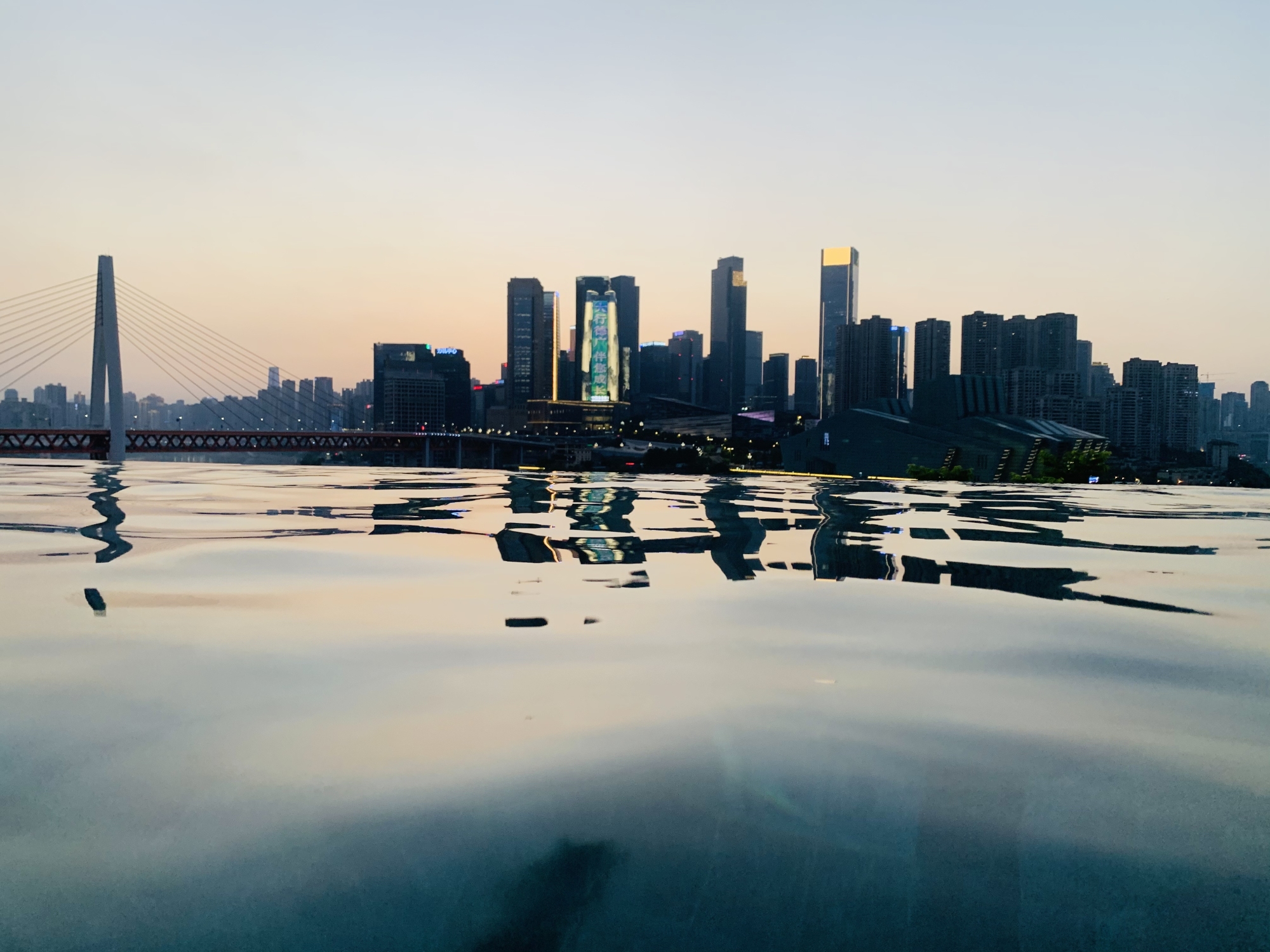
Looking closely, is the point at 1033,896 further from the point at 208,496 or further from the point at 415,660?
the point at 208,496

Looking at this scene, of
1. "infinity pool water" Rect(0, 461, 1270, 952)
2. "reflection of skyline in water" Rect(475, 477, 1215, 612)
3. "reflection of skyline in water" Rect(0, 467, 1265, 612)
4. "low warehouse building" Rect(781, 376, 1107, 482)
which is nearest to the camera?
"infinity pool water" Rect(0, 461, 1270, 952)

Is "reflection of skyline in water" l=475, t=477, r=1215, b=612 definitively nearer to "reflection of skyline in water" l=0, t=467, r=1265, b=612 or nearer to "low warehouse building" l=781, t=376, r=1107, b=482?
"reflection of skyline in water" l=0, t=467, r=1265, b=612

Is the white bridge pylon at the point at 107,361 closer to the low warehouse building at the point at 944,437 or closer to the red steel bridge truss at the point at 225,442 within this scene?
the red steel bridge truss at the point at 225,442

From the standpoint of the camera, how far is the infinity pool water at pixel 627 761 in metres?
3.30

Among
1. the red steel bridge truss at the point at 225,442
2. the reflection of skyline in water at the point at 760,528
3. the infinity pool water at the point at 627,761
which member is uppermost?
the red steel bridge truss at the point at 225,442

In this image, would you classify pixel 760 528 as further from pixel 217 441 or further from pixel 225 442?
pixel 217 441

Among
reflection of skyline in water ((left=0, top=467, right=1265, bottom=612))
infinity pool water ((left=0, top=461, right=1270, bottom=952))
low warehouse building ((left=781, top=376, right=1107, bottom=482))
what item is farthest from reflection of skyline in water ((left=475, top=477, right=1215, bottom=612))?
low warehouse building ((left=781, top=376, right=1107, bottom=482))

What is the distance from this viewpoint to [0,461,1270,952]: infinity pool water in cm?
330

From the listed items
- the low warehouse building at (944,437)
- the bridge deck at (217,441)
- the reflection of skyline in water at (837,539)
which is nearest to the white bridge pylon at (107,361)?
the bridge deck at (217,441)

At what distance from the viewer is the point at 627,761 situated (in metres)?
4.79

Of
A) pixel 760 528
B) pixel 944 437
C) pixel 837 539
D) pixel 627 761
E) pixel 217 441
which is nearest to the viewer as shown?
pixel 627 761

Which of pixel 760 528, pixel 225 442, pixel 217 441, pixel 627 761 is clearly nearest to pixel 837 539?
pixel 760 528

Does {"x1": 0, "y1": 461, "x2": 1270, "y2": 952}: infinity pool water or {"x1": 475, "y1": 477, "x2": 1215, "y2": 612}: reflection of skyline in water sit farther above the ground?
{"x1": 475, "y1": 477, "x2": 1215, "y2": 612}: reflection of skyline in water

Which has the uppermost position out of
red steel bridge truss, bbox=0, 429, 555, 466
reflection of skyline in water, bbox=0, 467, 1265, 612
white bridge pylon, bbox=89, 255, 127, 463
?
white bridge pylon, bbox=89, 255, 127, 463
